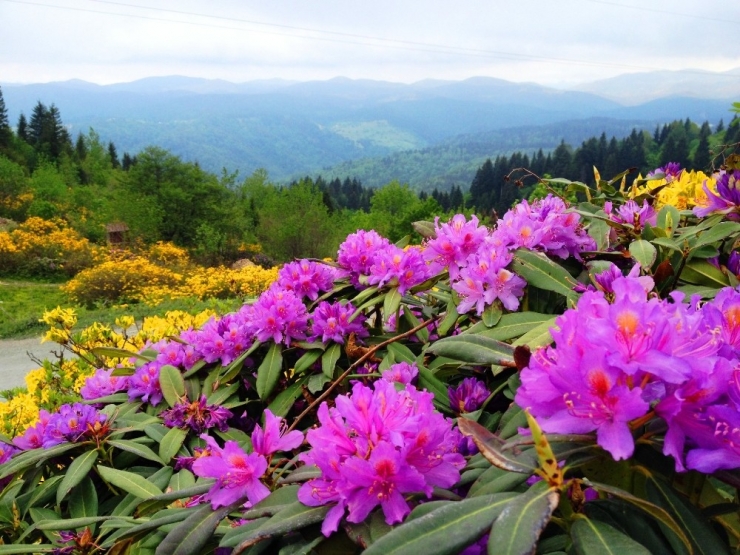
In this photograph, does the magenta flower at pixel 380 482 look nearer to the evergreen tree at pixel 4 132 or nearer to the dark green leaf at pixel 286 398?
the dark green leaf at pixel 286 398

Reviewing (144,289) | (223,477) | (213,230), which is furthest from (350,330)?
(213,230)

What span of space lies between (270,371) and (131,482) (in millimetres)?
354

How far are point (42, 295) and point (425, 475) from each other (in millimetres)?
15568

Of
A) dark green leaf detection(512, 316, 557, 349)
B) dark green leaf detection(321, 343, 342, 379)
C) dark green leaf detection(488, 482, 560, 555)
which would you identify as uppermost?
dark green leaf detection(512, 316, 557, 349)

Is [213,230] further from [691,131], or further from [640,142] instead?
[691,131]

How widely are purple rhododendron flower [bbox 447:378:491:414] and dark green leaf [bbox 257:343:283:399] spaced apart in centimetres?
44

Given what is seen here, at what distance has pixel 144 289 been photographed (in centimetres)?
1287

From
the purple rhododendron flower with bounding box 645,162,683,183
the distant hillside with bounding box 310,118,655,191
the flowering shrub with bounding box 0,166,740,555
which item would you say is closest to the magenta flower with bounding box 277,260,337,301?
the flowering shrub with bounding box 0,166,740,555

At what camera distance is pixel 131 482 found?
107 cm

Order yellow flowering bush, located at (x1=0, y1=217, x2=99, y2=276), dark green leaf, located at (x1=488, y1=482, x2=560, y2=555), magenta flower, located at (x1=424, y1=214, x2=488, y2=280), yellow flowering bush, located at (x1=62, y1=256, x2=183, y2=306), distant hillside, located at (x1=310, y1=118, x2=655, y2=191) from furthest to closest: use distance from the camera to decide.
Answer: distant hillside, located at (x1=310, y1=118, x2=655, y2=191), yellow flowering bush, located at (x1=0, y1=217, x2=99, y2=276), yellow flowering bush, located at (x1=62, y1=256, x2=183, y2=306), magenta flower, located at (x1=424, y1=214, x2=488, y2=280), dark green leaf, located at (x1=488, y1=482, x2=560, y2=555)

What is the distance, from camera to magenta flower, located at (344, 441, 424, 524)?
0.58 m

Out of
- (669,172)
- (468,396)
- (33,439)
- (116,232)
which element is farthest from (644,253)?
(116,232)

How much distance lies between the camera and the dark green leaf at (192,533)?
0.69m

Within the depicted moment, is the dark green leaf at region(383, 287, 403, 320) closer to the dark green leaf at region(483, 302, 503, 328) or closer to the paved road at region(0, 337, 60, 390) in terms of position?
the dark green leaf at region(483, 302, 503, 328)
